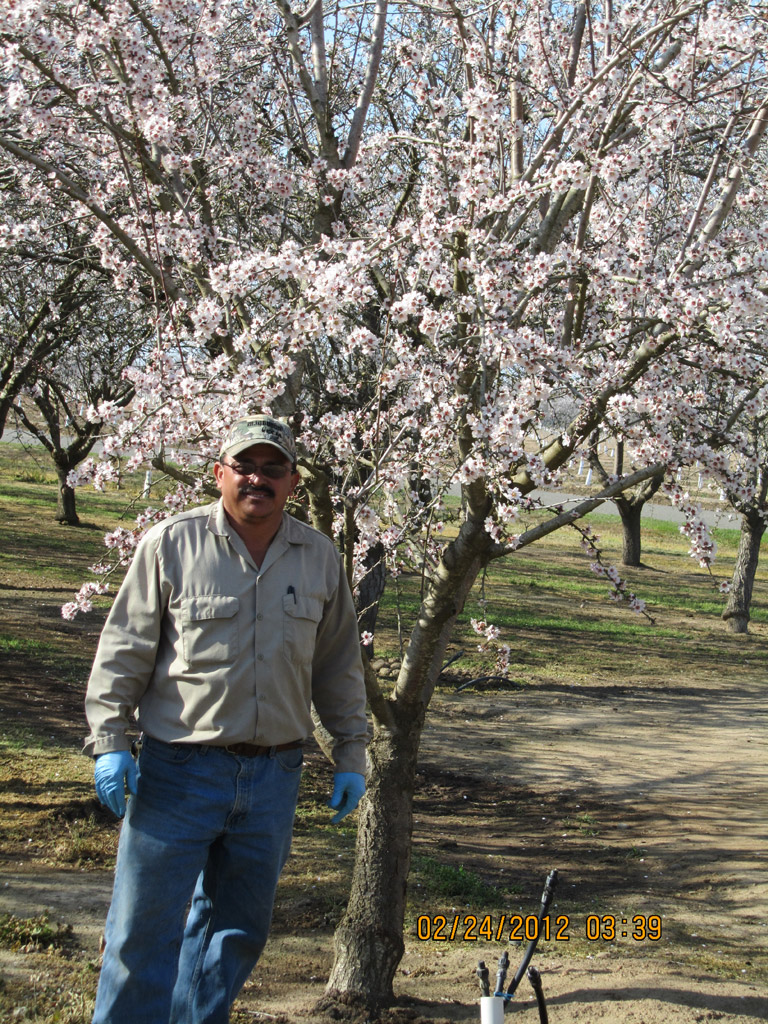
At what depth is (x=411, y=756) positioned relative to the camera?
4.57 meters

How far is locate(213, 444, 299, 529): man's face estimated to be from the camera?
116 inches

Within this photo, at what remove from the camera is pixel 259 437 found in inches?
118

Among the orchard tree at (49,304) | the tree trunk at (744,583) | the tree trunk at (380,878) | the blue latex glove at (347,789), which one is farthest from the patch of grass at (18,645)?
the tree trunk at (744,583)

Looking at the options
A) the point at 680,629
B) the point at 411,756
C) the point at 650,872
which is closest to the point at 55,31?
the point at 411,756

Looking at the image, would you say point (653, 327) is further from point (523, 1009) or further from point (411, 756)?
point (523, 1009)

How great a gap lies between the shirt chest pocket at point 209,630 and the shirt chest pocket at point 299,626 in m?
0.16

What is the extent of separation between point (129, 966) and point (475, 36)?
4.09 metres

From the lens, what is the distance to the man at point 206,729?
2723 mm

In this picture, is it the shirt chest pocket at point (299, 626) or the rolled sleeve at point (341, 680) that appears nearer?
the shirt chest pocket at point (299, 626)

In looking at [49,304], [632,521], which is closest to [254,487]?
[49,304]

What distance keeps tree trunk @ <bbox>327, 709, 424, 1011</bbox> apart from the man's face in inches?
74.1

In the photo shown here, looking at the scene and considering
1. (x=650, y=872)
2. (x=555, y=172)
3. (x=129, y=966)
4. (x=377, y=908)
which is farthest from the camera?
(x=650, y=872)
